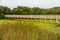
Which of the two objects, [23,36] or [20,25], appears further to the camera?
[20,25]

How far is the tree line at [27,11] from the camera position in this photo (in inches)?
721

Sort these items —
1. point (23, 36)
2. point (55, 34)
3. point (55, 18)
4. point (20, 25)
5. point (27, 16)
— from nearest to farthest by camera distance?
1. point (23, 36)
2. point (55, 34)
3. point (20, 25)
4. point (55, 18)
5. point (27, 16)

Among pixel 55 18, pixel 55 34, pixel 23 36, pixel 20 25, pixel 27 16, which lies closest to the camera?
pixel 23 36

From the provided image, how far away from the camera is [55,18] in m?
17.1

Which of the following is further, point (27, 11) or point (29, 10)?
point (27, 11)

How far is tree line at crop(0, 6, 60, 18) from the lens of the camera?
18.3 meters

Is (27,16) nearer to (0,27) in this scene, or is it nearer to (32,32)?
(0,27)

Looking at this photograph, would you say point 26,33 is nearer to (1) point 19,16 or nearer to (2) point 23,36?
(2) point 23,36

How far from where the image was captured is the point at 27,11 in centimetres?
1914

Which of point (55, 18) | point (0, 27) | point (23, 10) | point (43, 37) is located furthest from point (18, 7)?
point (43, 37)

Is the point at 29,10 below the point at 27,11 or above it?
above

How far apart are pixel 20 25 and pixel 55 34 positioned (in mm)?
1389

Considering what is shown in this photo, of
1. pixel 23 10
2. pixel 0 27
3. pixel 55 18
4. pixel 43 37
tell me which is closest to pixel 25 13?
pixel 23 10

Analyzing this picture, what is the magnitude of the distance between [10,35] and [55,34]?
4.90 ft
